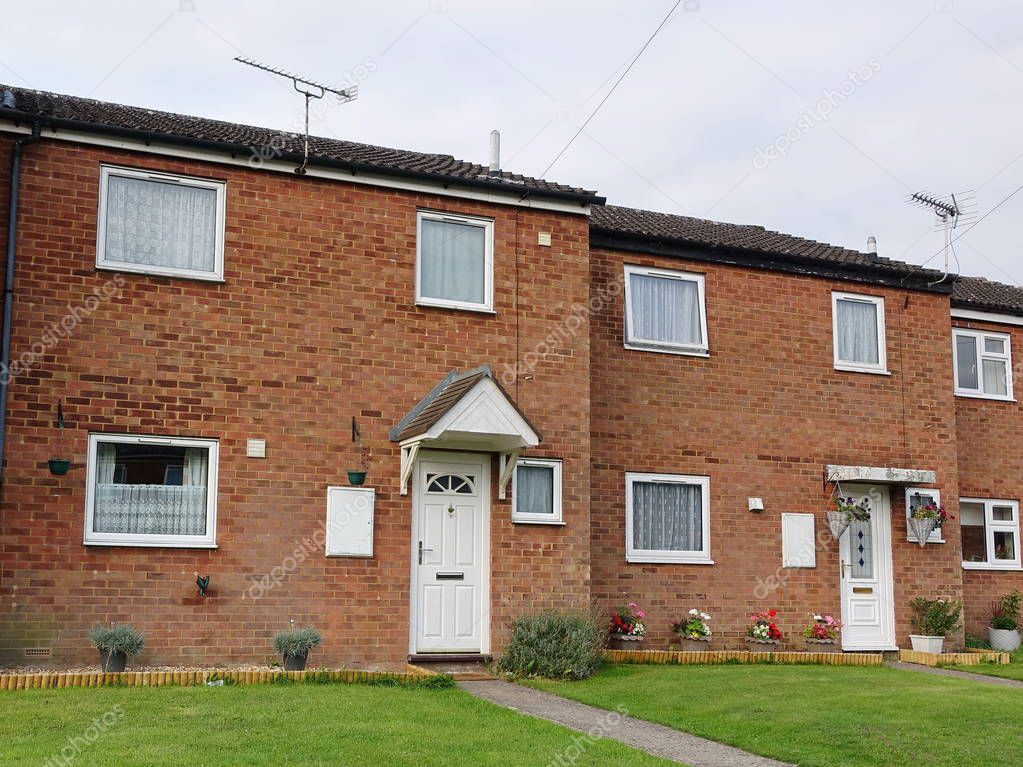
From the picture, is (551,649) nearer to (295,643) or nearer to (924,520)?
(295,643)

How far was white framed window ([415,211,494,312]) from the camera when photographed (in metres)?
14.3

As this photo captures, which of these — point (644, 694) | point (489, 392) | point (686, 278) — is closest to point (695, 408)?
point (686, 278)

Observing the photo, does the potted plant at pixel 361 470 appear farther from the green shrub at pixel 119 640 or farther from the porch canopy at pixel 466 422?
the green shrub at pixel 119 640

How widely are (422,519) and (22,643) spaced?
4625mm

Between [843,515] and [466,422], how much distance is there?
6944mm

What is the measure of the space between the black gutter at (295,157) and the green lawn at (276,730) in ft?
20.2

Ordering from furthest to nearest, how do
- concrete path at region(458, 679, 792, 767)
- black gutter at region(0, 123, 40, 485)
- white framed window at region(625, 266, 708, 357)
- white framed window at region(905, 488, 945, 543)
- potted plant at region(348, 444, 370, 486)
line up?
white framed window at region(905, 488, 945, 543), white framed window at region(625, 266, 708, 357), potted plant at region(348, 444, 370, 486), black gutter at region(0, 123, 40, 485), concrete path at region(458, 679, 792, 767)

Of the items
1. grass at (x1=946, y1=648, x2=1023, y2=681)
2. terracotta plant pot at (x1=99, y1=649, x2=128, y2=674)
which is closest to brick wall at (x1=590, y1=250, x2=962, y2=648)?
grass at (x1=946, y1=648, x2=1023, y2=681)

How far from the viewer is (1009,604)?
61.8 ft

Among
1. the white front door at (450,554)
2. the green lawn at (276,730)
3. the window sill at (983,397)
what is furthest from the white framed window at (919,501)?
the green lawn at (276,730)

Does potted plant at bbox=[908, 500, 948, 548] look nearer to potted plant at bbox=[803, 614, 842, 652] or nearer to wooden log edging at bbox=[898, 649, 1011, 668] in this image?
wooden log edging at bbox=[898, 649, 1011, 668]

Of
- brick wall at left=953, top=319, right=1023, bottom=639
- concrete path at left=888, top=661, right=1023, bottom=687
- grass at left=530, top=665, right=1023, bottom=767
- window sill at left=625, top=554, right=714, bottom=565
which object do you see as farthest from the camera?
brick wall at left=953, top=319, right=1023, bottom=639

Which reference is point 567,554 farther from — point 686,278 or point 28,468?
point 28,468

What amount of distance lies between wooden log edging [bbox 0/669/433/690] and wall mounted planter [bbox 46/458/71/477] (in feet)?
7.23
